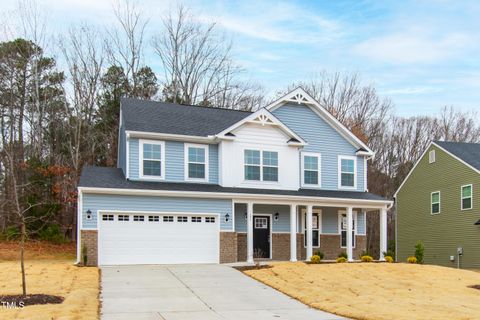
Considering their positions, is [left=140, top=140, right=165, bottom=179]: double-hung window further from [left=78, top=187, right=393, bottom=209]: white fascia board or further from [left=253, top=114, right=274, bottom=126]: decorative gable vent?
[left=253, top=114, right=274, bottom=126]: decorative gable vent

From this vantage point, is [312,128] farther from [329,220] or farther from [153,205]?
[153,205]

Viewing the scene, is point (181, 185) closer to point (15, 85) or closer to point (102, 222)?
point (102, 222)

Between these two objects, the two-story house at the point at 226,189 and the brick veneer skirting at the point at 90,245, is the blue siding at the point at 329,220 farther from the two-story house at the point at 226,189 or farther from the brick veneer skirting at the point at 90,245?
the brick veneer skirting at the point at 90,245

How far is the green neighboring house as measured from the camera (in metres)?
27.5

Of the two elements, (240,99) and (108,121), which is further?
(240,99)

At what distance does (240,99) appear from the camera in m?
44.4

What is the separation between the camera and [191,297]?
14.0m

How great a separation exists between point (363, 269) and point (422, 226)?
13756mm

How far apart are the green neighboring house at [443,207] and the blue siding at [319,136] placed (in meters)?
5.85

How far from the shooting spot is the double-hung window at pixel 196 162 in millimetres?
23766

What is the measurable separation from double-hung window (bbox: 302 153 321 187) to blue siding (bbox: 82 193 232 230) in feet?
15.7

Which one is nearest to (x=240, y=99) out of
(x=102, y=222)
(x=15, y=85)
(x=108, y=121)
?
(x=108, y=121)

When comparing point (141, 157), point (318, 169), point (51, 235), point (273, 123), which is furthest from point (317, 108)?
point (51, 235)

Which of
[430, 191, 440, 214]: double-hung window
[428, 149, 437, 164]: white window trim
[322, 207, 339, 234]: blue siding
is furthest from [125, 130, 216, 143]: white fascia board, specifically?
[430, 191, 440, 214]: double-hung window
